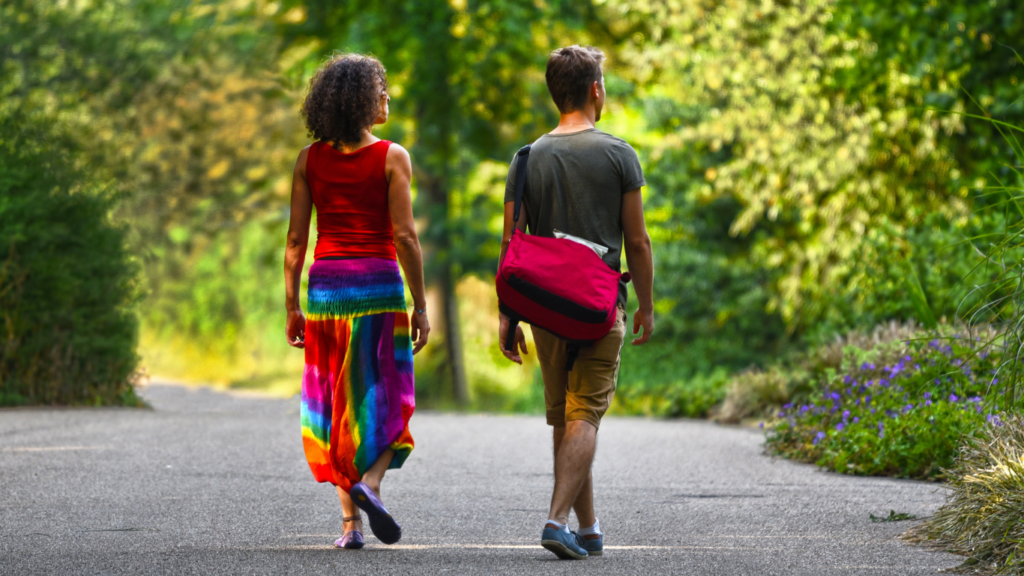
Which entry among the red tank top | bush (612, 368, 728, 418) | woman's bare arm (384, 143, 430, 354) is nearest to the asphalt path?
woman's bare arm (384, 143, 430, 354)

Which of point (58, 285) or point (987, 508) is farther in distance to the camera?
point (58, 285)

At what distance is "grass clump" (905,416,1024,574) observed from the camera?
423cm

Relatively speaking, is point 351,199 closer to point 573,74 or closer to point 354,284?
point 354,284

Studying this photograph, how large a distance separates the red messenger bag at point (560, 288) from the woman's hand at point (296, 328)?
36.7 inches

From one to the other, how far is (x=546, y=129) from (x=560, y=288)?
14014 mm

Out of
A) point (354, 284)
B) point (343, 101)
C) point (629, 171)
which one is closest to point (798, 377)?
point (629, 171)

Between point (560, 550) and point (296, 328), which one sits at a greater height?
point (296, 328)

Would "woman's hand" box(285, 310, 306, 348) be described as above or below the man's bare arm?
below

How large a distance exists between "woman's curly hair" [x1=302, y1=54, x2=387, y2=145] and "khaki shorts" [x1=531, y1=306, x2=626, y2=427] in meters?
1.09

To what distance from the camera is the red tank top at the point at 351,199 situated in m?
4.65

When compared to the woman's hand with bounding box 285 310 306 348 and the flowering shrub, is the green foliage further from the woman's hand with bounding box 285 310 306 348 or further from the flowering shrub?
the woman's hand with bounding box 285 310 306 348

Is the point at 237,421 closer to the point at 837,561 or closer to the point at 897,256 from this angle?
the point at 897,256

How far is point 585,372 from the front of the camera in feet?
14.7

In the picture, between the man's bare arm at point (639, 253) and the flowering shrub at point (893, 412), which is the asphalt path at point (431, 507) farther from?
the man's bare arm at point (639, 253)
